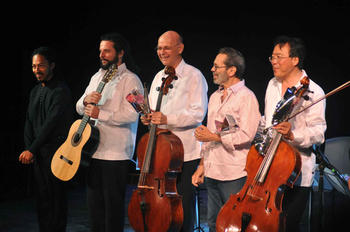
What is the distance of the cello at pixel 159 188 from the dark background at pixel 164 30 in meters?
2.89

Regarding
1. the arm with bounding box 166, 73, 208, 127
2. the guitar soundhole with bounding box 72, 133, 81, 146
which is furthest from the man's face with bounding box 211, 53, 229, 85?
the guitar soundhole with bounding box 72, 133, 81, 146

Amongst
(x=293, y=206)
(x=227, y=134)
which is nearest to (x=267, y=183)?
(x=293, y=206)

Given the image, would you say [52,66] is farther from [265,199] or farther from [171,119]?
[265,199]

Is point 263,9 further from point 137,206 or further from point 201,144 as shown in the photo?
point 137,206

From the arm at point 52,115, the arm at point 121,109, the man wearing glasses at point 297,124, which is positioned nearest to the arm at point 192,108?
the arm at point 121,109

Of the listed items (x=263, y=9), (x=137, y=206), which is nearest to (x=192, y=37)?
(x=263, y=9)

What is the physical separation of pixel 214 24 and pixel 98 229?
11.3 ft

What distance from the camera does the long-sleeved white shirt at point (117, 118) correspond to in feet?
11.2

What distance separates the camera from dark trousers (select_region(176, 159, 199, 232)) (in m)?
3.17

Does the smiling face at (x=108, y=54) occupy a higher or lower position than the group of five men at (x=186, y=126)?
higher

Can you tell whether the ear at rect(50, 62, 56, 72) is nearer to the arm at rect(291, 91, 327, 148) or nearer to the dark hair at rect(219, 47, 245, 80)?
the dark hair at rect(219, 47, 245, 80)

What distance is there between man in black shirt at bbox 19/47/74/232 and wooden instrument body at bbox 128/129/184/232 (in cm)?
99

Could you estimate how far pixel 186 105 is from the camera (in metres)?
3.35

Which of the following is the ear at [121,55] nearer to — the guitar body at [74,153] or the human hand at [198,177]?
the guitar body at [74,153]
